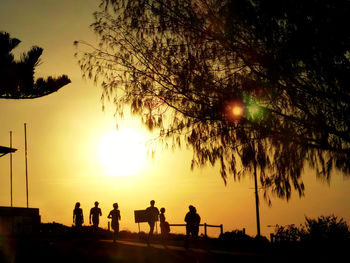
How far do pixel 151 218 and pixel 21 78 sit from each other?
8.11 metres

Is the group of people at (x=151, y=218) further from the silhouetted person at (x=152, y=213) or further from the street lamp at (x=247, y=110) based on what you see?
the street lamp at (x=247, y=110)

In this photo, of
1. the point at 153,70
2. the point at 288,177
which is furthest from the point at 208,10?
the point at 288,177

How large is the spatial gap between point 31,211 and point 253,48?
21.8 metres

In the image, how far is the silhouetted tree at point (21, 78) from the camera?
23281 mm

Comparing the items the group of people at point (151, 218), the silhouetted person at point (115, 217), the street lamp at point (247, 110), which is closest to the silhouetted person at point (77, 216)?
the group of people at point (151, 218)

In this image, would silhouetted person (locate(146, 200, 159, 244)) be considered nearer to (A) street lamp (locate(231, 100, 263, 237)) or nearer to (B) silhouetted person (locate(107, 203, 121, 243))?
(B) silhouetted person (locate(107, 203, 121, 243))

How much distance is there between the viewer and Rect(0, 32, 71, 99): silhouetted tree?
23.3 m

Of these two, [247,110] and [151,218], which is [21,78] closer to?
[151,218]

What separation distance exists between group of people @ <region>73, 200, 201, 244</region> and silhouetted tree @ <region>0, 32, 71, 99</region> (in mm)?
5484

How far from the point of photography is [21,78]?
2361 centimetres

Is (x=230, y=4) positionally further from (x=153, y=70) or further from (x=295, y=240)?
(x=295, y=240)

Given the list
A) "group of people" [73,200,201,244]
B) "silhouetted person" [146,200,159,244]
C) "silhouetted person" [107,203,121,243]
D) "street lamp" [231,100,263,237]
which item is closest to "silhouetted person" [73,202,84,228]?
"group of people" [73,200,201,244]

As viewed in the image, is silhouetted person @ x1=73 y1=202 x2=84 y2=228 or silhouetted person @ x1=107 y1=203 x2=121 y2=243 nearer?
silhouetted person @ x1=107 y1=203 x2=121 y2=243

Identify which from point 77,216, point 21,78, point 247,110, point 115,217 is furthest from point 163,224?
point 247,110
